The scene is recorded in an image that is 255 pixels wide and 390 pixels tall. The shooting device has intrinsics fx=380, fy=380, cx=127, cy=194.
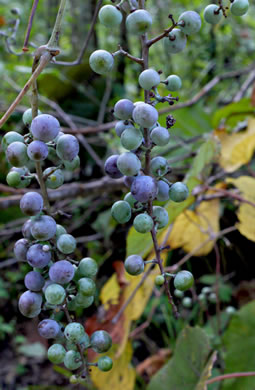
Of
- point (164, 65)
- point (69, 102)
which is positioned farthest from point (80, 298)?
point (164, 65)

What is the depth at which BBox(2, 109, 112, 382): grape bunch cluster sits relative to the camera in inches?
15.1

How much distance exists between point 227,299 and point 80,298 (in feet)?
3.53

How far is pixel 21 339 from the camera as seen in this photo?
1.63 meters

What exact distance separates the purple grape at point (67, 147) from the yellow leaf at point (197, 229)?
76 centimetres

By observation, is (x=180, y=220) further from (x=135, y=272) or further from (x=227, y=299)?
(x=135, y=272)

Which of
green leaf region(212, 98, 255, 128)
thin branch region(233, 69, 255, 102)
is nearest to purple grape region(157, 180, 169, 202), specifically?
green leaf region(212, 98, 255, 128)

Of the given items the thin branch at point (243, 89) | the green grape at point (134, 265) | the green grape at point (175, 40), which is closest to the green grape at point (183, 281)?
the green grape at point (134, 265)

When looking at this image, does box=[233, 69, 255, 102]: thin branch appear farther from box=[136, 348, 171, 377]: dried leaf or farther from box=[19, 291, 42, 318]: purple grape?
box=[19, 291, 42, 318]: purple grape

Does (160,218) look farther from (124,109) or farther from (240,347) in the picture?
(240,347)

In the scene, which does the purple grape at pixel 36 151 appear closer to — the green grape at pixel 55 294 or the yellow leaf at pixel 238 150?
the green grape at pixel 55 294

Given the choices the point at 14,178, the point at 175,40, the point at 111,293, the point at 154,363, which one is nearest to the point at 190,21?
the point at 175,40

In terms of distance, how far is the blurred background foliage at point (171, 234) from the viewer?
0.91 metres

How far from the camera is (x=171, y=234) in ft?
3.68

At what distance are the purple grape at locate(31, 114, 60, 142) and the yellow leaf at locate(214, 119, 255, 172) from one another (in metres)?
0.81
